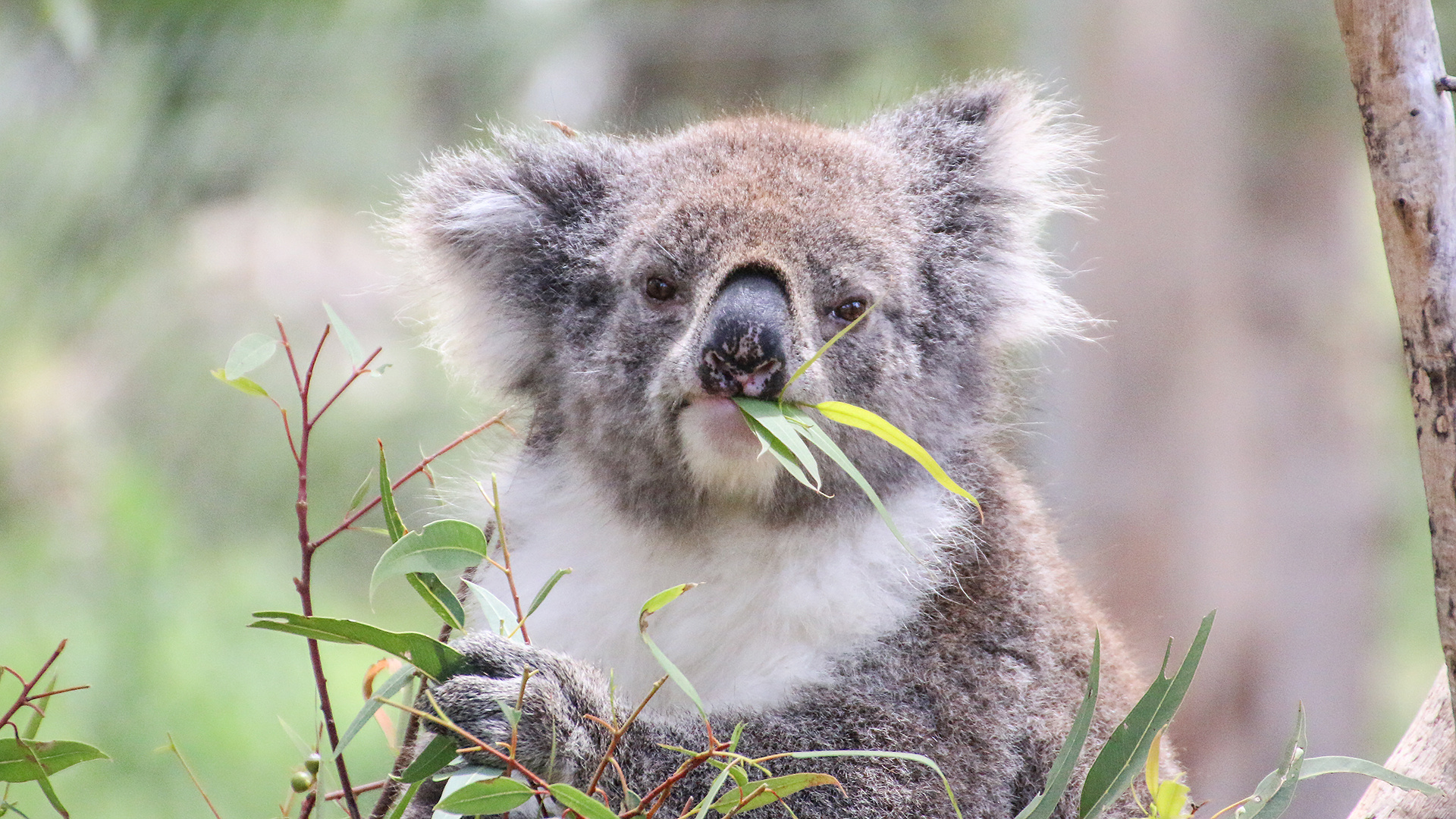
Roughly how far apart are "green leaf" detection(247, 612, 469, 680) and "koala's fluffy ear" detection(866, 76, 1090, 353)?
3.84ft

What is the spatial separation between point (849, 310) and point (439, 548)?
0.78 m

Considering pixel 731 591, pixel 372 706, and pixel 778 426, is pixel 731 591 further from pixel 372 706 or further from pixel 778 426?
pixel 372 706

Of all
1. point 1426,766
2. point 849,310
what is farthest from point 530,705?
point 1426,766

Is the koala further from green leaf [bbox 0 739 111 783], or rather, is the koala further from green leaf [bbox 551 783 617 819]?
green leaf [bbox 0 739 111 783]

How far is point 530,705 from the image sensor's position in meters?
1.50

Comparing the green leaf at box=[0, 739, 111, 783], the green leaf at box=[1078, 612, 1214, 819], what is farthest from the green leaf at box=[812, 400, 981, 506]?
the green leaf at box=[0, 739, 111, 783]

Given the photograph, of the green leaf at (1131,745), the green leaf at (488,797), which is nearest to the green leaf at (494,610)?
the green leaf at (488,797)

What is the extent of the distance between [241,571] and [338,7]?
101 inches

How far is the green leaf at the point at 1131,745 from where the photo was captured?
1459 millimetres

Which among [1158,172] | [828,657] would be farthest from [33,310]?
[1158,172]

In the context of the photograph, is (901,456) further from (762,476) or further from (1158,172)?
(1158,172)

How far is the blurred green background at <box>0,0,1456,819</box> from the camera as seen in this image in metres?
3.91

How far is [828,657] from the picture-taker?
6.13ft

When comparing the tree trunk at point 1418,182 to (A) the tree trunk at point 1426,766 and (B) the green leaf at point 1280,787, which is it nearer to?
(B) the green leaf at point 1280,787
